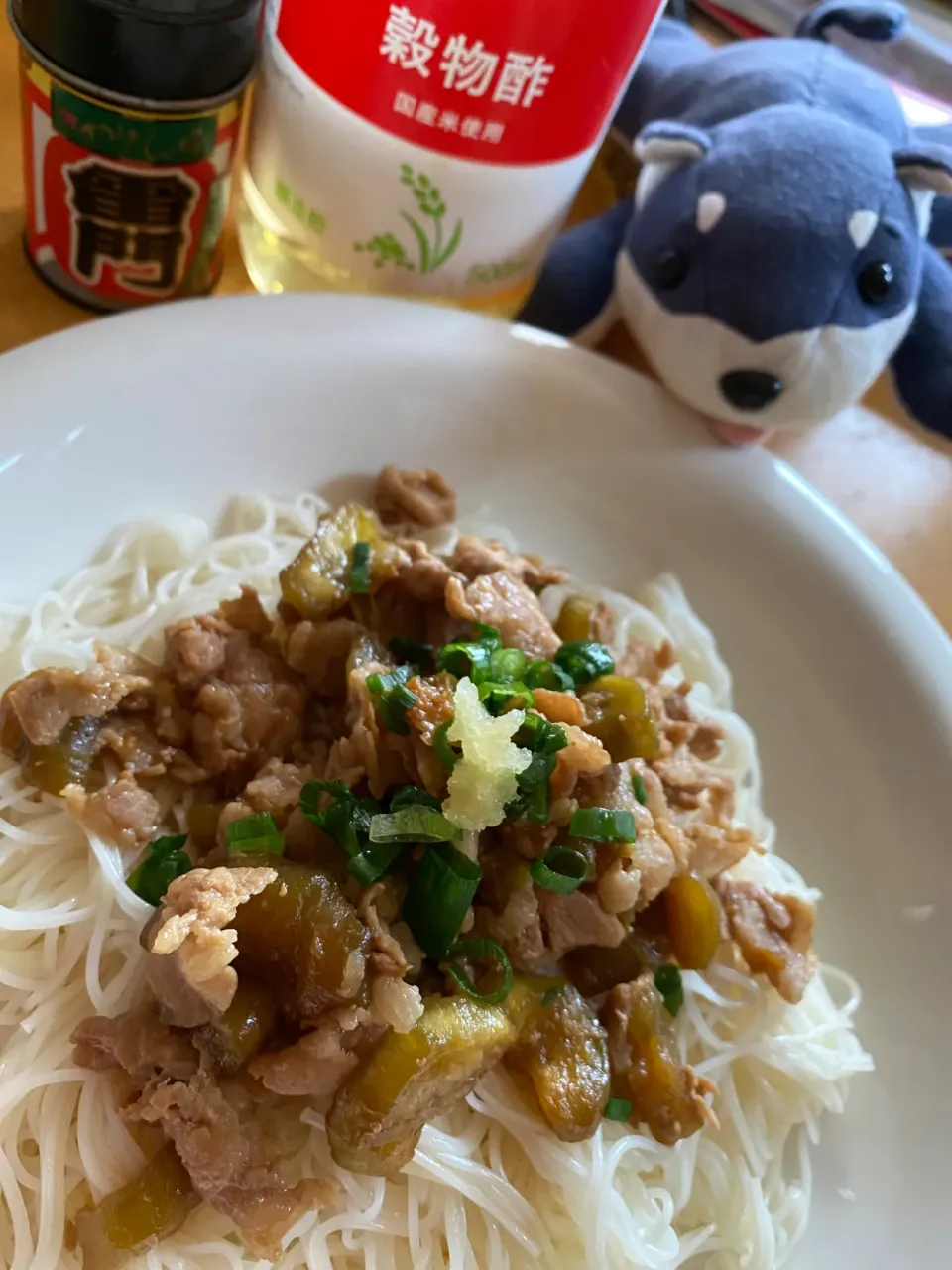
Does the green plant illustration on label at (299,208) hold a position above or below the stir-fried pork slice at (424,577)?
above

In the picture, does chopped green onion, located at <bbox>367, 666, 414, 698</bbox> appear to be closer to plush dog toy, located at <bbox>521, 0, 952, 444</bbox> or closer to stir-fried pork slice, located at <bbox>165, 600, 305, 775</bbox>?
stir-fried pork slice, located at <bbox>165, 600, 305, 775</bbox>

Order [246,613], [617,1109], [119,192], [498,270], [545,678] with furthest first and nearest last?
[498,270]
[119,192]
[246,613]
[545,678]
[617,1109]

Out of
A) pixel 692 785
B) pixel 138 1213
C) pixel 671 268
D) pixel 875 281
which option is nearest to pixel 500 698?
pixel 692 785

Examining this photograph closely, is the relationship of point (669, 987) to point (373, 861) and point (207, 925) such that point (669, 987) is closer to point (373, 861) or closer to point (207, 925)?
point (373, 861)

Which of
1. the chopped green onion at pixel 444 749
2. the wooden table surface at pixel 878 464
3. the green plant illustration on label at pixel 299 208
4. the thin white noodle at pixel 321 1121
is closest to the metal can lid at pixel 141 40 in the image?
the green plant illustration on label at pixel 299 208

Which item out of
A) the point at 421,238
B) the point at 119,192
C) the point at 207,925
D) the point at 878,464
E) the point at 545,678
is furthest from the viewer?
the point at 878,464

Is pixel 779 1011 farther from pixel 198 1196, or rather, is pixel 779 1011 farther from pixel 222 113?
pixel 222 113

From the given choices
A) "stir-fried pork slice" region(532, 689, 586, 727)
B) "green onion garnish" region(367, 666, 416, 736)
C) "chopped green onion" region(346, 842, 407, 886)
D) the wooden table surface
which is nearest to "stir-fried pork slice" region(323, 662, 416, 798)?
"green onion garnish" region(367, 666, 416, 736)

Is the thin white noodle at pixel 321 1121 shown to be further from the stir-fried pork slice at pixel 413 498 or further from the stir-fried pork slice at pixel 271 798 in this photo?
the stir-fried pork slice at pixel 413 498
